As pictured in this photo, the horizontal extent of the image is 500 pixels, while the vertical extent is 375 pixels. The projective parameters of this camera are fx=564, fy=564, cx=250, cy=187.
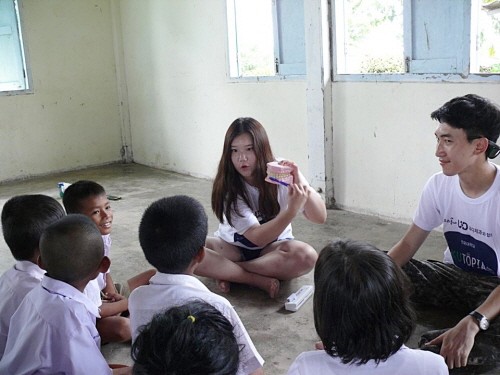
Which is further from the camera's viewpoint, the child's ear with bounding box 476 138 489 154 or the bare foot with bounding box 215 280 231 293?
the bare foot with bounding box 215 280 231 293

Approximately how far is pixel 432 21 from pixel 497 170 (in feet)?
5.31

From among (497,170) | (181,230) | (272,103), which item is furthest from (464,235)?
(272,103)

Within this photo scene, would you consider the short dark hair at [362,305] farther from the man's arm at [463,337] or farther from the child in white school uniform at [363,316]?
the man's arm at [463,337]

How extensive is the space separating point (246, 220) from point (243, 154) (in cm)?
30

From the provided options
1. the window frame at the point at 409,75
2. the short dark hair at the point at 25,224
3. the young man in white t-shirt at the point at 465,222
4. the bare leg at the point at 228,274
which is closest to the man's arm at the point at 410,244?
the young man in white t-shirt at the point at 465,222

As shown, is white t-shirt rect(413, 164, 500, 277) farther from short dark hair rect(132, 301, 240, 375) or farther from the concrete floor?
short dark hair rect(132, 301, 240, 375)

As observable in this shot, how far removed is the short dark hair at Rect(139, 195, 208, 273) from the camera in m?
1.58

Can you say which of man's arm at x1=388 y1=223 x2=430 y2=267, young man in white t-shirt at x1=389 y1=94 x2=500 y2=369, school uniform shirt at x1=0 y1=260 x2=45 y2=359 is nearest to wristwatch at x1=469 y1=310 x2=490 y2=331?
young man in white t-shirt at x1=389 y1=94 x2=500 y2=369

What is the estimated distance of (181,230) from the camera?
5.23 feet

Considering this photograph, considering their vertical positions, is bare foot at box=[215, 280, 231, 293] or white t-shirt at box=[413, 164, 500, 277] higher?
white t-shirt at box=[413, 164, 500, 277]

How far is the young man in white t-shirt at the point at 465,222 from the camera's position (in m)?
1.88

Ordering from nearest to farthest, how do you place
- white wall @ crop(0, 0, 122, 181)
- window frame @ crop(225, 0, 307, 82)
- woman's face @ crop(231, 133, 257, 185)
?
woman's face @ crop(231, 133, 257, 185)
window frame @ crop(225, 0, 307, 82)
white wall @ crop(0, 0, 122, 181)

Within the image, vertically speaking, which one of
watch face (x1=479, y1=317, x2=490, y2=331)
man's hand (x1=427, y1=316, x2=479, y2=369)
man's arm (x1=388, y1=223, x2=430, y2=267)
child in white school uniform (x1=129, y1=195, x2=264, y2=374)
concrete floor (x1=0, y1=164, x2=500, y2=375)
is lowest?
concrete floor (x1=0, y1=164, x2=500, y2=375)

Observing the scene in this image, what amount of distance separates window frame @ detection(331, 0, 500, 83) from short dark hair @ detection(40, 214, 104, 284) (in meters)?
2.49
